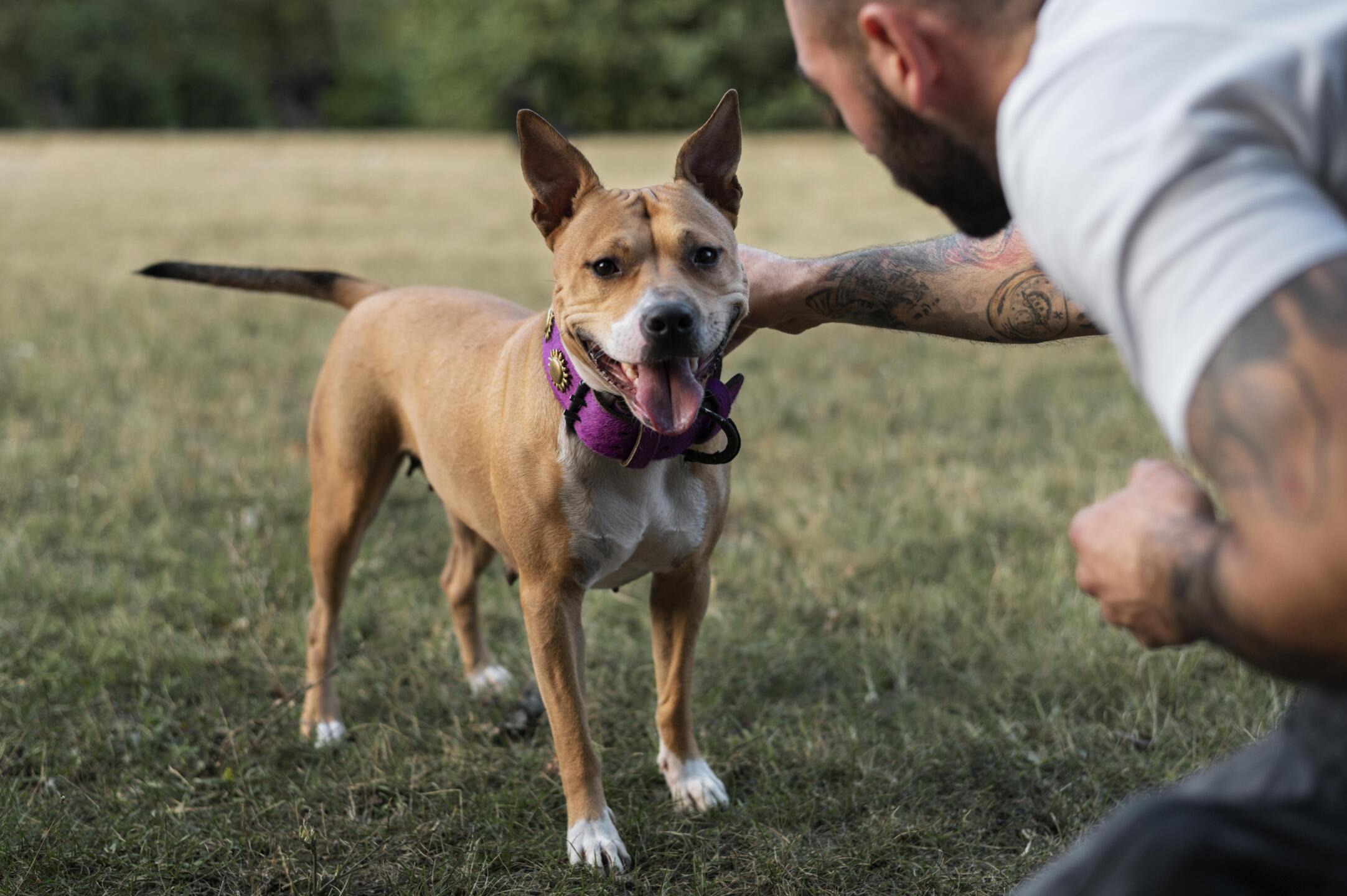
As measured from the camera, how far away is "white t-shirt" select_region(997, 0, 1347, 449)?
121cm

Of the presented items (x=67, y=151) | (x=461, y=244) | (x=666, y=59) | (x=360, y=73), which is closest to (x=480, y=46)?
(x=666, y=59)

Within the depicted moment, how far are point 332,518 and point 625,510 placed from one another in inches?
51.2

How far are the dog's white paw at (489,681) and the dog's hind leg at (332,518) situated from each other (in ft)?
1.42

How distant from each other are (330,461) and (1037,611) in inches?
96.3

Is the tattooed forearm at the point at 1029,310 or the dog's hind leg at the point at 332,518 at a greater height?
the tattooed forearm at the point at 1029,310

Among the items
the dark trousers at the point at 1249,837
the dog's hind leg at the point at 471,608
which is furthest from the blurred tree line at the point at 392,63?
the dark trousers at the point at 1249,837

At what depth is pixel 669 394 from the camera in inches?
109

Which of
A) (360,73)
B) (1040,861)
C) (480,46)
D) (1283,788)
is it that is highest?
(1283,788)

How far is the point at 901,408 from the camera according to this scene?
21.2 ft

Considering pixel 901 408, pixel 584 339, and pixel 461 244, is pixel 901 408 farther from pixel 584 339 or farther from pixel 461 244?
pixel 461 244

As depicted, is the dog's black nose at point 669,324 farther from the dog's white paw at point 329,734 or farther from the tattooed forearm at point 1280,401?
the dog's white paw at point 329,734

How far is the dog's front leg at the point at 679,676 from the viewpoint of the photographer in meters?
3.27

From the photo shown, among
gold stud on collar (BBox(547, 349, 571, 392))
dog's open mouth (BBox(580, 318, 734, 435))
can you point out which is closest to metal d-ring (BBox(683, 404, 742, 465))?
dog's open mouth (BBox(580, 318, 734, 435))

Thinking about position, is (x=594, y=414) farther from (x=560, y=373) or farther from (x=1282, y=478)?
(x=1282, y=478)
